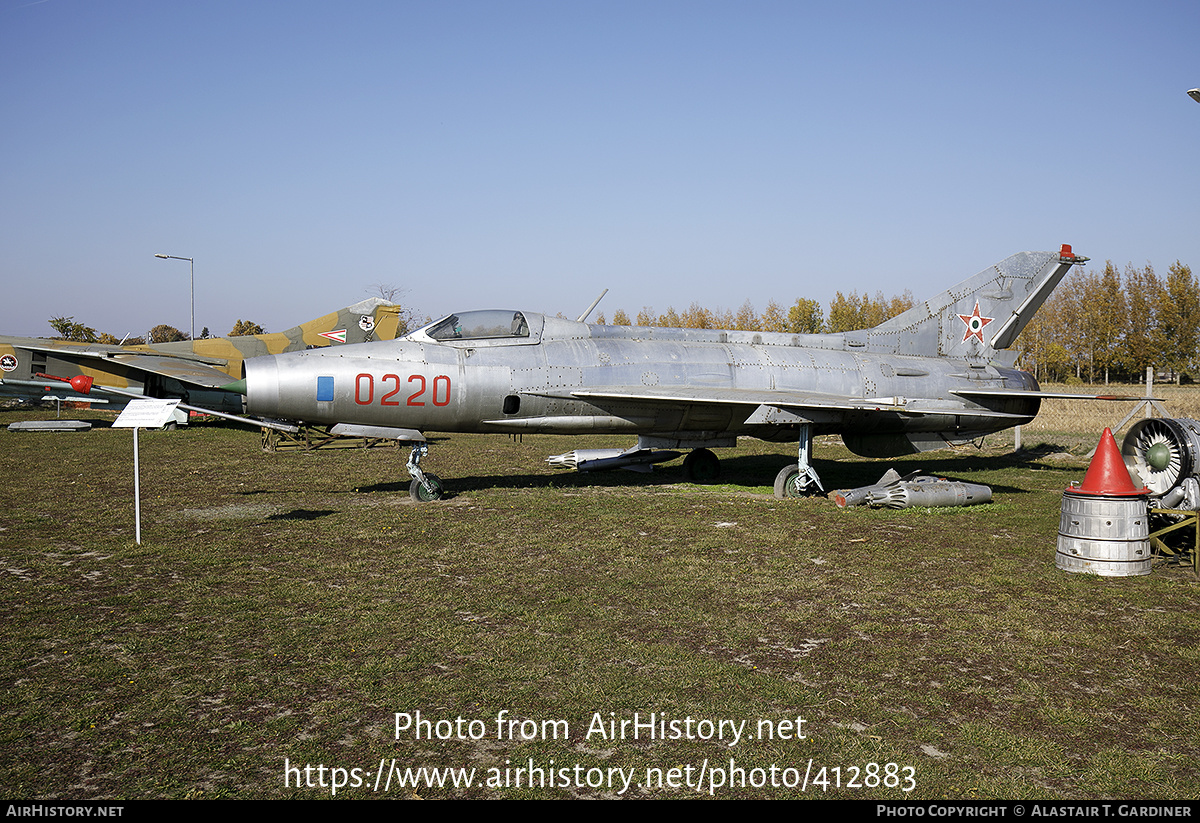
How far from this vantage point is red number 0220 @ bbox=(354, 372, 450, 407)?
11.9 metres

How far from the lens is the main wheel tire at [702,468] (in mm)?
16016

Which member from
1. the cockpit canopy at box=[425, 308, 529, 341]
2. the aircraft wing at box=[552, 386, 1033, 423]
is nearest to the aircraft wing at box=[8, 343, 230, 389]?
the cockpit canopy at box=[425, 308, 529, 341]

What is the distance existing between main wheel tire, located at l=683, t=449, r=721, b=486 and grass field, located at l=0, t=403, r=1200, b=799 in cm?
393

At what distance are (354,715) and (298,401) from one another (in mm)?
7447

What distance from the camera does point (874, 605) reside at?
749 cm

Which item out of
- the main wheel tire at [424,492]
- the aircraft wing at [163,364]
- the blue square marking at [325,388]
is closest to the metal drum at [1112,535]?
the main wheel tire at [424,492]

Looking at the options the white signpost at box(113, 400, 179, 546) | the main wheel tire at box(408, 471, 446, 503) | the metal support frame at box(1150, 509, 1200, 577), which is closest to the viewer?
the metal support frame at box(1150, 509, 1200, 577)

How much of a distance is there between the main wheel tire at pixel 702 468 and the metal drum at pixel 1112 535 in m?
8.03

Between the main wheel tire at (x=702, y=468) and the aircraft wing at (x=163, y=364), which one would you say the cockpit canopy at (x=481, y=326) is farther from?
the aircraft wing at (x=163, y=364)

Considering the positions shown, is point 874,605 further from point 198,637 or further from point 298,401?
point 298,401

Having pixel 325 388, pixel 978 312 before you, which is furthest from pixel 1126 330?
pixel 325 388

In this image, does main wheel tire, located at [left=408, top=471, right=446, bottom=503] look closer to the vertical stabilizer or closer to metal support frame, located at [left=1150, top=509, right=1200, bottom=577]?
the vertical stabilizer

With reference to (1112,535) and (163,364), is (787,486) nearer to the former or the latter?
(1112,535)
